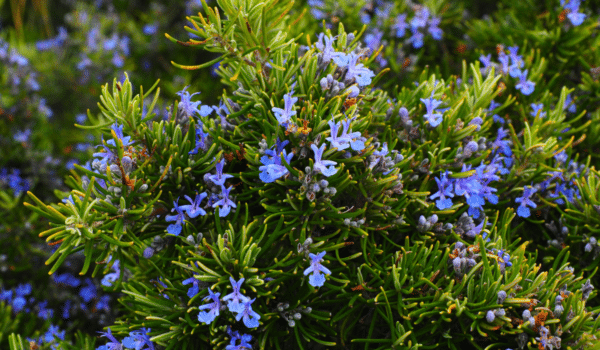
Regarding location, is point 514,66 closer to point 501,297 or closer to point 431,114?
point 431,114

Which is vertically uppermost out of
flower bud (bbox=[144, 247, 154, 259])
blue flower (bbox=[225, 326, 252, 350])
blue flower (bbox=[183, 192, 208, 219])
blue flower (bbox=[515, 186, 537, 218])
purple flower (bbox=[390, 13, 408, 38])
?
purple flower (bbox=[390, 13, 408, 38])

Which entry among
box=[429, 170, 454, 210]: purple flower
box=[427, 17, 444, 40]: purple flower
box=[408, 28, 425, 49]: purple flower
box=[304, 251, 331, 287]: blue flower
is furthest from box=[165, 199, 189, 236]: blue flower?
box=[427, 17, 444, 40]: purple flower

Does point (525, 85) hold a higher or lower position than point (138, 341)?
higher

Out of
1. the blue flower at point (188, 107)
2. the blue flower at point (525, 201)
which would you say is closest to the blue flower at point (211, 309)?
the blue flower at point (188, 107)

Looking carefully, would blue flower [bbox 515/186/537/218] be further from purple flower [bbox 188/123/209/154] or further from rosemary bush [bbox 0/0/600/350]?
purple flower [bbox 188/123/209/154]

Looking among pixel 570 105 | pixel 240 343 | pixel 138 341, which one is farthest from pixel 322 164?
pixel 570 105

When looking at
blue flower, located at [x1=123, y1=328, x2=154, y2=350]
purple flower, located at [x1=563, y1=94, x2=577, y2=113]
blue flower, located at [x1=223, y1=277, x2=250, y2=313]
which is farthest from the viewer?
purple flower, located at [x1=563, y1=94, x2=577, y2=113]
